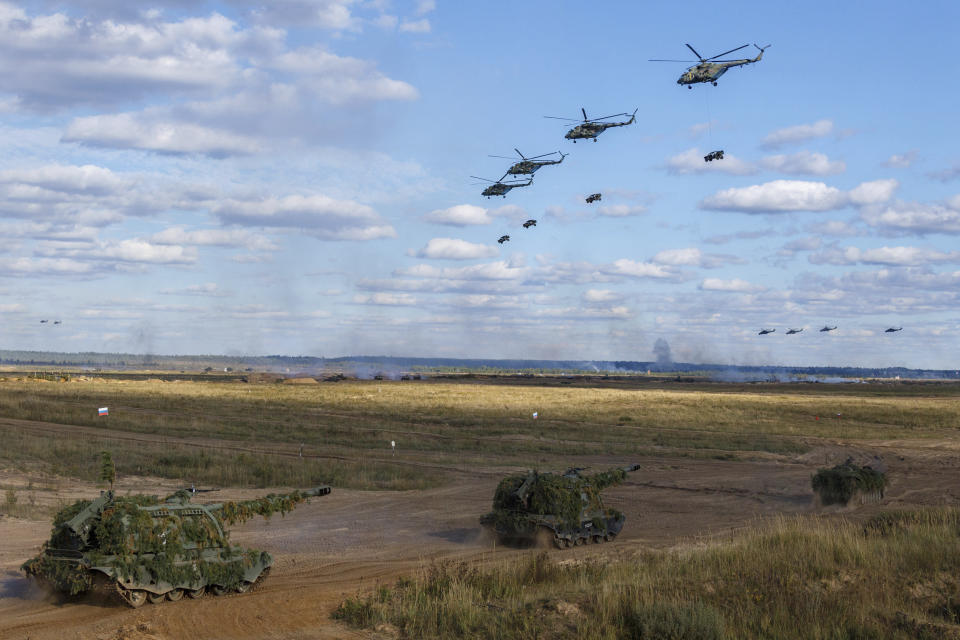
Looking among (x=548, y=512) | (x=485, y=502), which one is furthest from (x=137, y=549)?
(x=485, y=502)

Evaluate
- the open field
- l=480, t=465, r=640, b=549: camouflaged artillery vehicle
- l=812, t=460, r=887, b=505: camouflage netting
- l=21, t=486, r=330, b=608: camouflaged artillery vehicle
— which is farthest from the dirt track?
l=812, t=460, r=887, b=505: camouflage netting

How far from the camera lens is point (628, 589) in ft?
43.1

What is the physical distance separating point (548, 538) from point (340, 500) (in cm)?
1015

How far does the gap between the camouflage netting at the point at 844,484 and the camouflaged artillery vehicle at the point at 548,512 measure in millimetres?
10331

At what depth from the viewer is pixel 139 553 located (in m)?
14.0

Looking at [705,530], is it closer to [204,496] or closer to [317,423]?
[204,496]

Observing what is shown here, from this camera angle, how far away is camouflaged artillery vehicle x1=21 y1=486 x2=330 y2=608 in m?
13.7

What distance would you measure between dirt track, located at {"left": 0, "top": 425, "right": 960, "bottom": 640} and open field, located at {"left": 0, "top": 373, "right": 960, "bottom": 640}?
3.4 inches

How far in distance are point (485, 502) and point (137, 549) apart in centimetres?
1553

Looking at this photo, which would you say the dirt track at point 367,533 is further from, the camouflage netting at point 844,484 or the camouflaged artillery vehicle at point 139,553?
the camouflage netting at point 844,484

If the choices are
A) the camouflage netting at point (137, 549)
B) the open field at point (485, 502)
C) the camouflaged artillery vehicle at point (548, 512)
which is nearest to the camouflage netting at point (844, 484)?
the open field at point (485, 502)

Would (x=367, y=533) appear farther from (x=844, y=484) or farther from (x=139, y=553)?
(x=844, y=484)

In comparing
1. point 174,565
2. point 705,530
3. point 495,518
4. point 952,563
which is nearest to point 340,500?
point 495,518

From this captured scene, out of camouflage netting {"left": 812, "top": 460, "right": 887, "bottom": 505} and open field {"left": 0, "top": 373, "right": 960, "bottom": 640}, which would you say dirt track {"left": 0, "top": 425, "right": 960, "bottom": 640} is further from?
camouflage netting {"left": 812, "top": 460, "right": 887, "bottom": 505}
